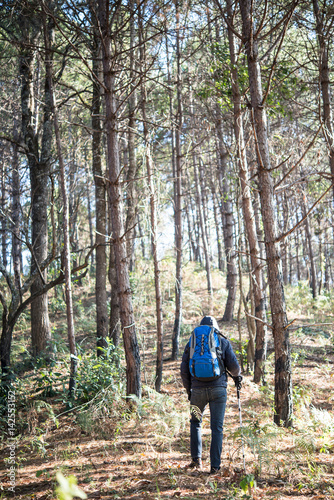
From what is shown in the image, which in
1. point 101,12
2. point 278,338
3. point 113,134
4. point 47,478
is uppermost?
point 101,12

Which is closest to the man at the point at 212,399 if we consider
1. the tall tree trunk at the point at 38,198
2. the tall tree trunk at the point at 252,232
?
the tall tree trunk at the point at 252,232

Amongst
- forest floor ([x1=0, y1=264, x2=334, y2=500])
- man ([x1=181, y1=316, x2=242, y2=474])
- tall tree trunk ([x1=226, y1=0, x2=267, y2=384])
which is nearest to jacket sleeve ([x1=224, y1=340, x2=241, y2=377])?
man ([x1=181, y1=316, x2=242, y2=474])

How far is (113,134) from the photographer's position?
5973 millimetres

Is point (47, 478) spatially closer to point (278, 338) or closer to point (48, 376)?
point (48, 376)

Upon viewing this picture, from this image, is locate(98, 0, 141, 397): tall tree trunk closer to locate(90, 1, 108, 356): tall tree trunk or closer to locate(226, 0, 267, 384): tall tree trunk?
locate(90, 1, 108, 356): tall tree trunk

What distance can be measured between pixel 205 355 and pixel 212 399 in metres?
0.53

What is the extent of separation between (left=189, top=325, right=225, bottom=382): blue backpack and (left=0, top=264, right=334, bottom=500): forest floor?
2.23 feet

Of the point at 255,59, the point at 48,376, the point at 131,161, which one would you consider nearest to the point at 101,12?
the point at 255,59

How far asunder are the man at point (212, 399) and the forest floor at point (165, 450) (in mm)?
179

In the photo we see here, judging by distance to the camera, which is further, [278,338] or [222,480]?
[278,338]

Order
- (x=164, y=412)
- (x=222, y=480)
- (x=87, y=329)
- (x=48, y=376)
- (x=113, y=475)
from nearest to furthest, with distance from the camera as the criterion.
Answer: (x=222, y=480) → (x=113, y=475) → (x=164, y=412) → (x=48, y=376) → (x=87, y=329)

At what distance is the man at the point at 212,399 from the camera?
163 inches

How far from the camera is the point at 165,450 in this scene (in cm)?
495

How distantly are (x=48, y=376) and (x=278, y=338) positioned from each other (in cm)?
407
